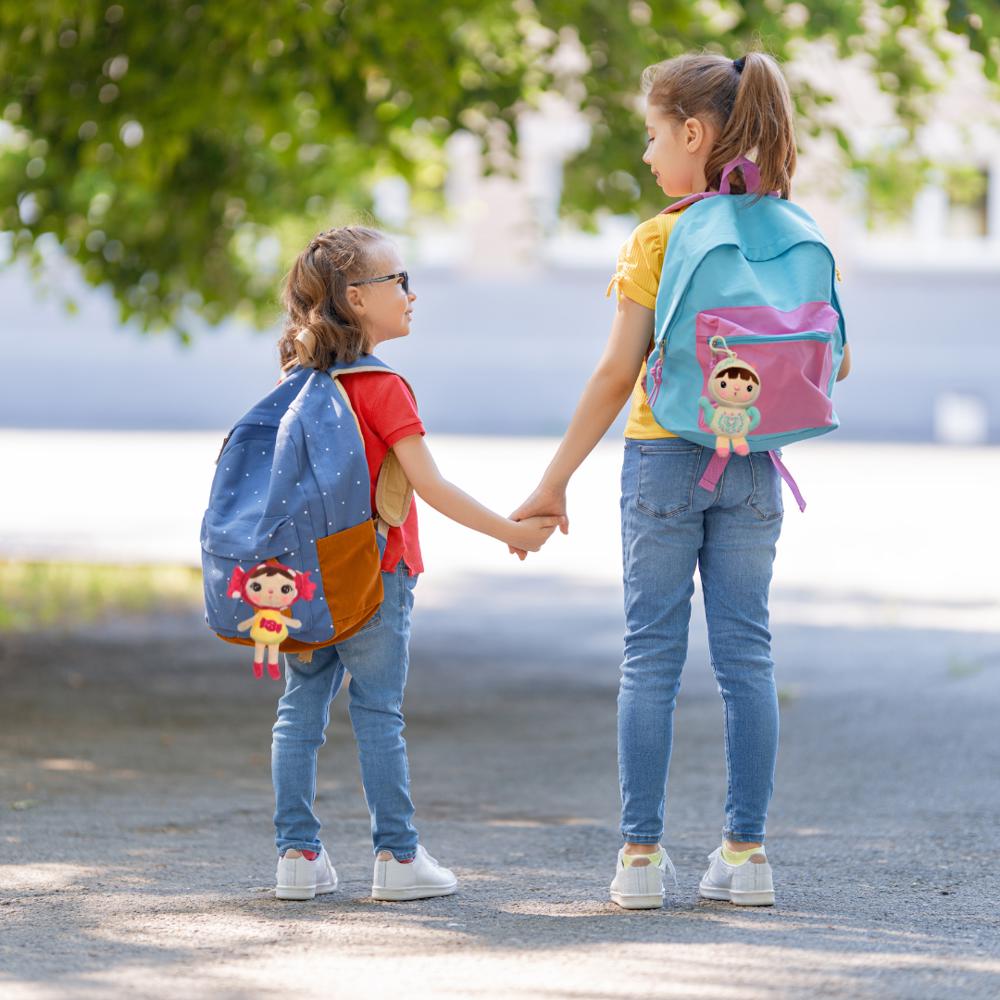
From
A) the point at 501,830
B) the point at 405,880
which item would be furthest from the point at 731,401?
the point at 501,830

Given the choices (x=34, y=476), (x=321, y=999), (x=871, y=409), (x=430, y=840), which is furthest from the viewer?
(x=871, y=409)

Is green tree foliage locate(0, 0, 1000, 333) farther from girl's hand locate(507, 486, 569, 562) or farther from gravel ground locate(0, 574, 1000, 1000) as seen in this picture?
girl's hand locate(507, 486, 569, 562)

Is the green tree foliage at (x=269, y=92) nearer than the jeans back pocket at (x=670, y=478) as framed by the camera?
No

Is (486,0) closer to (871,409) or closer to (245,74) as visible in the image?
(245,74)

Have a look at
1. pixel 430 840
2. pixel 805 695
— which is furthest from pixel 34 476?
pixel 430 840

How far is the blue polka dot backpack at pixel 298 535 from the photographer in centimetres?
377

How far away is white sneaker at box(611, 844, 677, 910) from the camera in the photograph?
12.6 ft

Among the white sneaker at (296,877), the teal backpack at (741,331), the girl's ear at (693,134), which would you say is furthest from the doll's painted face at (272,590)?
the girl's ear at (693,134)

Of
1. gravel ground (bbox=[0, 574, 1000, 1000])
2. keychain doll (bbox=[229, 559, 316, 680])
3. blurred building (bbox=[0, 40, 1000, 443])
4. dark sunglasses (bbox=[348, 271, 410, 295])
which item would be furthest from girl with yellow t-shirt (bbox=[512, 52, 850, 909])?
blurred building (bbox=[0, 40, 1000, 443])

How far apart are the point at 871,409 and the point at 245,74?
21.9m

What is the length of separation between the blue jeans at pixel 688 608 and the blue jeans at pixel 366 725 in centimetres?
50

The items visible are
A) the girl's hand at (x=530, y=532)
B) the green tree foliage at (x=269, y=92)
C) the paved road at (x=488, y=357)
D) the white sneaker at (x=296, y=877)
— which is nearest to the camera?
the white sneaker at (x=296, y=877)

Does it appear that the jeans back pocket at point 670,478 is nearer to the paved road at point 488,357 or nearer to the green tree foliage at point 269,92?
the green tree foliage at point 269,92

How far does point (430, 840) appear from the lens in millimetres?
4988
